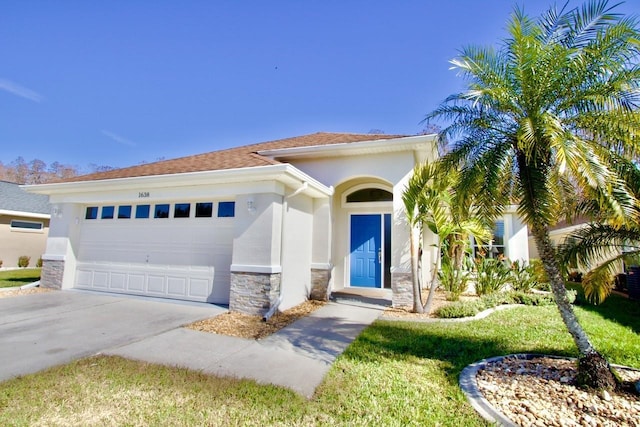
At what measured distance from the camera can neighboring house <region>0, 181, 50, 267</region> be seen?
18.2 m

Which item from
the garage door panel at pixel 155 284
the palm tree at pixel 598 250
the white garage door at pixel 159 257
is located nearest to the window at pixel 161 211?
the white garage door at pixel 159 257

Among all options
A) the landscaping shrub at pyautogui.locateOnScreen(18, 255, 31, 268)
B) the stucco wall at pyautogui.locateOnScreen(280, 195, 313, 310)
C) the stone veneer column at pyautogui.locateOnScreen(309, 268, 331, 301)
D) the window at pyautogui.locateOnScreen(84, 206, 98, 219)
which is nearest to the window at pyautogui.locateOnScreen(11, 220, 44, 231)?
the landscaping shrub at pyautogui.locateOnScreen(18, 255, 31, 268)

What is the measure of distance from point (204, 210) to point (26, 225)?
18.2m

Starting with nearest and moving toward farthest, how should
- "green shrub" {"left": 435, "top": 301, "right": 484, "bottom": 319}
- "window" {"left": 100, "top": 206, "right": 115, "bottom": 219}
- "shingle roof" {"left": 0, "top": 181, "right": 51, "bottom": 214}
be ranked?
1. "green shrub" {"left": 435, "top": 301, "right": 484, "bottom": 319}
2. "window" {"left": 100, "top": 206, "right": 115, "bottom": 219}
3. "shingle roof" {"left": 0, "top": 181, "right": 51, "bottom": 214}

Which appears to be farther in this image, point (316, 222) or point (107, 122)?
point (107, 122)

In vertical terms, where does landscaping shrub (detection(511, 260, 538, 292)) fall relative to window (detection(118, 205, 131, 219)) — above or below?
below

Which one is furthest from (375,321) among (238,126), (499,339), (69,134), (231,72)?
(69,134)

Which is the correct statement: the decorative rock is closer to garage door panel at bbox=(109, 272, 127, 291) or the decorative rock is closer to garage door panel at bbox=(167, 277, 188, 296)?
garage door panel at bbox=(167, 277, 188, 296)

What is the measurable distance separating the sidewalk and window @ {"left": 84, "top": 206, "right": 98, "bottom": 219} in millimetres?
6974

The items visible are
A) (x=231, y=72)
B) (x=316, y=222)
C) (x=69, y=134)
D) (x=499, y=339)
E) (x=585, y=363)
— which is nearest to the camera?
(x=585, y=363)

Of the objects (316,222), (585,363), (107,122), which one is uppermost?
(107,122)

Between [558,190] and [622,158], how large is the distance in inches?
42.5

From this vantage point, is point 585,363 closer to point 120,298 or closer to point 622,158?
point 622,158

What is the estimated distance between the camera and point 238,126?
19.0m
